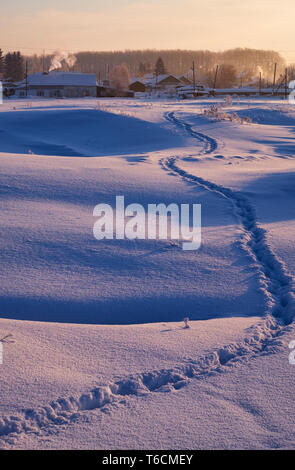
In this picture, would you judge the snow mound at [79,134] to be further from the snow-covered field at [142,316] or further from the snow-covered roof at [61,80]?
the snow-covered roof at [61,80]

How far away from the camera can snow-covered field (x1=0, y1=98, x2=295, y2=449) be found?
89.0 inches

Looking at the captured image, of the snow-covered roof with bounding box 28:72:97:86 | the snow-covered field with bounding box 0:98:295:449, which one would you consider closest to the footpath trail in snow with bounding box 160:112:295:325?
the snow-covered field with bounding box 0:98:295:449

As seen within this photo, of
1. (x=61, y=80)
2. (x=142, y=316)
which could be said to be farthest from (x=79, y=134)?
(x=61, y=80)

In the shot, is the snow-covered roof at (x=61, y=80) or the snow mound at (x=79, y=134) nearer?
the snow mound at (x=79, y=134)

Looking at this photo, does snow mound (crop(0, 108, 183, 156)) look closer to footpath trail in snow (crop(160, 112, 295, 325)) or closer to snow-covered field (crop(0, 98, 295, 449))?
snow-covered field (crop(0, 98, 295, 449))

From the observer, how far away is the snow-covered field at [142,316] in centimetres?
226

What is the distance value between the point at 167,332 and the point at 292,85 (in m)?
64.5

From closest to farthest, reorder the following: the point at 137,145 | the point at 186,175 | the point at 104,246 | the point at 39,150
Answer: the point at 104,246
the point at 186,175
the point at 39,150
the point at 137,145

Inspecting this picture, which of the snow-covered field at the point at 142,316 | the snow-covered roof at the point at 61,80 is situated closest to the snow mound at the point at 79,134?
the snow-covered field at the point at 142,316

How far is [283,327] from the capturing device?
331 cm

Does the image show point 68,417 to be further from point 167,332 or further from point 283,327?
point 283,327

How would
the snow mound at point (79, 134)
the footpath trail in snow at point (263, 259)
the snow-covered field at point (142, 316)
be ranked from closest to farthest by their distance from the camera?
the snow-covered field at point (142, 316) < the footpath trail in snow at point (263, 259) < the snow mound at point (79, 134)

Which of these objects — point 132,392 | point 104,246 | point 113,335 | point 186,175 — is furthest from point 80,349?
point 186,175

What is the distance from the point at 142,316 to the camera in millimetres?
3549
